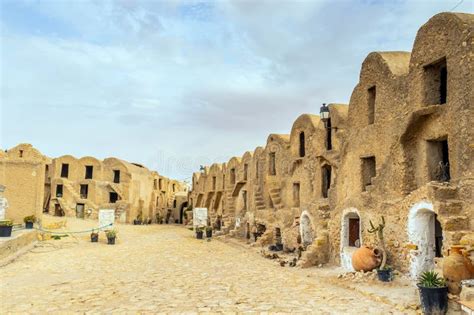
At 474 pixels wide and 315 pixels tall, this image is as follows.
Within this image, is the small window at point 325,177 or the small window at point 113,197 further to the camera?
the small window at point 113,197

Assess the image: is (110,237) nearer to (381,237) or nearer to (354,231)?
(354,231)

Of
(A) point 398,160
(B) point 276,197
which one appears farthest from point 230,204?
(A) point 398,160

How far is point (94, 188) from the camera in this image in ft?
131

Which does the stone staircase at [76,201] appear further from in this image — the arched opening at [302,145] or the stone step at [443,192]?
the stone step at [443,192]

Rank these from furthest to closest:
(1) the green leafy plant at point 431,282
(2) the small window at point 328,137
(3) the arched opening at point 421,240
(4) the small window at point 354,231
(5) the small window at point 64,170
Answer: (5) the small window at point 64,170 < (2) the small window at point 328,137 < (4) the small window at point 354,231 < (3) the arched opening at point 421,240 < (1) the green leafy plant at point 431,282

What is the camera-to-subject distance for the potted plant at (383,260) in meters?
11.4

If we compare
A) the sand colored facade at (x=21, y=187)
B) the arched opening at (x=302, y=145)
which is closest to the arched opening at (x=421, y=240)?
the arched opening at (x=302, y=145)

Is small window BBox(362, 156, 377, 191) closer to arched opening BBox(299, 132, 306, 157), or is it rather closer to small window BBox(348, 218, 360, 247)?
small window BBox(348, 218, 360, 247)

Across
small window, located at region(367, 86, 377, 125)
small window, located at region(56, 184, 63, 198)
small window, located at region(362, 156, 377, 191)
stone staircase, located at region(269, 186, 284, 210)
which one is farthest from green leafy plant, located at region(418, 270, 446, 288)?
small window, located at region(56, 184, 63, 198)

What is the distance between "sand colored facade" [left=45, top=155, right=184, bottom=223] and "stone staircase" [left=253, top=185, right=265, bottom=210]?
59.4 ft

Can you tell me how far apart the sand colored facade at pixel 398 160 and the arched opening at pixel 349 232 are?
0.04 m

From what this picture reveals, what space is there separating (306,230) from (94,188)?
2780 cm

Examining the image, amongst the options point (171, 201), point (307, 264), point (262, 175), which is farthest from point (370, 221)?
point (171, 201)

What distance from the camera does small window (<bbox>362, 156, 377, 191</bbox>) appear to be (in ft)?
46.9
